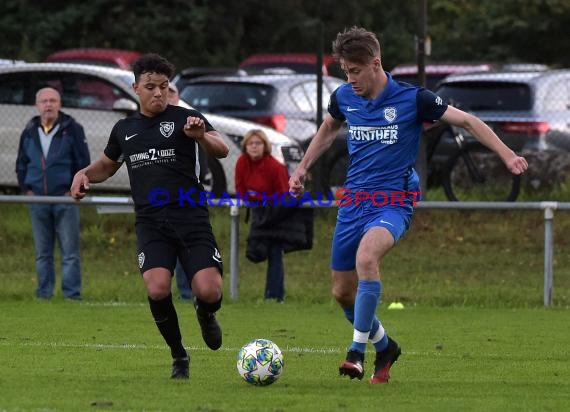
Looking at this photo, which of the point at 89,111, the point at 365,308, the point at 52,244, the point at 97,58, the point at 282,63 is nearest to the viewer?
the point at 365,308

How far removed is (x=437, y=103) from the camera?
917cm

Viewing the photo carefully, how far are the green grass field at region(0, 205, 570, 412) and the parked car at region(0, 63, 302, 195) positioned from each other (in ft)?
2.01

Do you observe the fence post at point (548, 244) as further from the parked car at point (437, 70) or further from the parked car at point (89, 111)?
the parked car at point (437, 70)

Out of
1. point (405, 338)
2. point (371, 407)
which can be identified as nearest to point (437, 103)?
point (371, 407)

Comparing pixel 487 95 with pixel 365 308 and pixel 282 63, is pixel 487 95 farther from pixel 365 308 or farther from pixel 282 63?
pixel 282 63

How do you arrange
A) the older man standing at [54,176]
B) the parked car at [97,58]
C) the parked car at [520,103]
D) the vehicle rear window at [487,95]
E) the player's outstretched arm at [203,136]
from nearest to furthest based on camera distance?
the player's outstretched arm at [203,136], the older man standing at [54,176], the parked car at [520,103], the vehicle rear window at [487,95], the parked car at [97,58]

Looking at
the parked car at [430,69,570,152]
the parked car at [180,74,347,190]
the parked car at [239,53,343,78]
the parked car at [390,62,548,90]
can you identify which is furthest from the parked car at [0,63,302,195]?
the parked car at [239,53,343,78]

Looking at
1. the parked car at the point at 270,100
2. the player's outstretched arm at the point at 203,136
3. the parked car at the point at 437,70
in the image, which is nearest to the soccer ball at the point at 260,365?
the player's outstretched arm at the point at 203,136

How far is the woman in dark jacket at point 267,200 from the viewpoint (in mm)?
15227

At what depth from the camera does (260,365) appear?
8758 millimetres

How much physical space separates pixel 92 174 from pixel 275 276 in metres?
5.99

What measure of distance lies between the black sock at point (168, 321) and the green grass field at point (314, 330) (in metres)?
0.20

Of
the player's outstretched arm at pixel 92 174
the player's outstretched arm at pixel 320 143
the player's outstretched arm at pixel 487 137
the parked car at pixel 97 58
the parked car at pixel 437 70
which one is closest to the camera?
the player's outstretched arm at pixel 487 137

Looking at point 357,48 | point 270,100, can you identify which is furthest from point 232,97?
point 357,48
